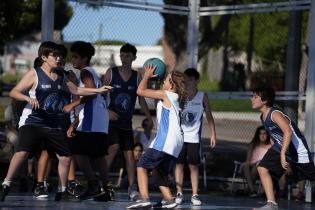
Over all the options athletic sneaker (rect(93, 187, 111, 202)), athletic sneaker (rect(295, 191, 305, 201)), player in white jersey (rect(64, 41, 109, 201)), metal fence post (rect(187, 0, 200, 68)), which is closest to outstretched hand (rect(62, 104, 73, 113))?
player in white jersey (rect(64, 41, 109, 201))

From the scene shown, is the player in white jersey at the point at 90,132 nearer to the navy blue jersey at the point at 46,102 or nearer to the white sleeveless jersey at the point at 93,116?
the white sleeveless jersey at the point at 93,116

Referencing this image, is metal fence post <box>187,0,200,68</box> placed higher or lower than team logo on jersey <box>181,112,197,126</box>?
higher

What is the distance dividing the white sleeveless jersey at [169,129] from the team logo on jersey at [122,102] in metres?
1.59

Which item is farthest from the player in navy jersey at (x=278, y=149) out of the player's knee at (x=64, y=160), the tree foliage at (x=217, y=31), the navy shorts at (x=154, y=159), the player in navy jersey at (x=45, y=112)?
the tree foliage at (x=217, y=31)

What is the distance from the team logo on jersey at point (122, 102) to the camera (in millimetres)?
12211

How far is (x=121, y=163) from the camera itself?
16172 mm

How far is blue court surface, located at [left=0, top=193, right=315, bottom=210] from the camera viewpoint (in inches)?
416

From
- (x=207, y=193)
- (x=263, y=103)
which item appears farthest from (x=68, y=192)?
(x=207, y=193)

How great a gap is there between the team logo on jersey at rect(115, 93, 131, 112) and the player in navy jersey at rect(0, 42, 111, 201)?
4.62 ft

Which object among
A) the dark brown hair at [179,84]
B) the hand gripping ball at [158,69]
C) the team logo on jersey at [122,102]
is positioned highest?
the hand gripping ball at [158,69]

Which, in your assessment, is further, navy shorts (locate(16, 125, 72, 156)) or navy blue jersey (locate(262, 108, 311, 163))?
navy blue jersey (locate(262, 108, 311, 163))

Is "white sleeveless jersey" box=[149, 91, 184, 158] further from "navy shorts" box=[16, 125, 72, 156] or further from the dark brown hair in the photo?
"navy shorts" box=[16, 125, 72, 156]

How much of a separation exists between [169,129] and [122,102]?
1761 millimetres

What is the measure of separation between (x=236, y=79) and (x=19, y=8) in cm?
1055
